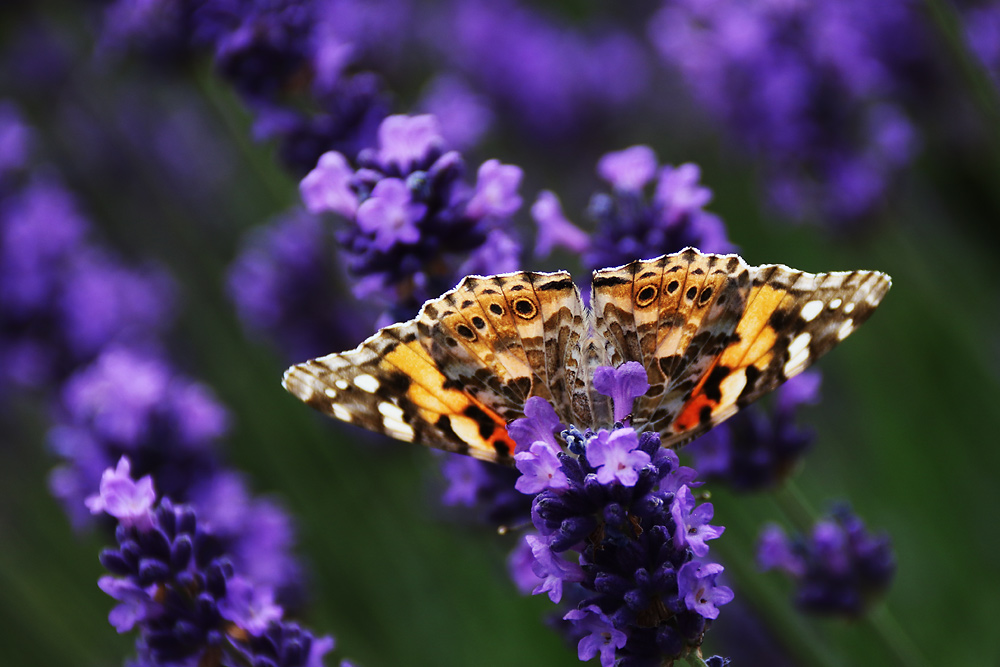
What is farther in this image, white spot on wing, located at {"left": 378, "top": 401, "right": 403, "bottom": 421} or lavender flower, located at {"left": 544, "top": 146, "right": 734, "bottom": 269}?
lavender flower, located at {"left": 544, "top": 146, "right": 734, "bottom": 269}

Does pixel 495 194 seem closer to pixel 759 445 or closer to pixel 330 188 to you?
pixel 330 188

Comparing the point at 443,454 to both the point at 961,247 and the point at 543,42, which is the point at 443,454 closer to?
the point at 961,247

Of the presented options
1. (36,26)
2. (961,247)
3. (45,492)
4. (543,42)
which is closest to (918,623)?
(961,247)

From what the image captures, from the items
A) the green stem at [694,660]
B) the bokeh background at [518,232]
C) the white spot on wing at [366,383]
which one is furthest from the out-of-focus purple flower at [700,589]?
the bokeh background at [518,232]

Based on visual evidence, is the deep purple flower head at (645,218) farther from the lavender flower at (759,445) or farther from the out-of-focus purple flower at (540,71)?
the out-of-focus purple flower at (540,71)

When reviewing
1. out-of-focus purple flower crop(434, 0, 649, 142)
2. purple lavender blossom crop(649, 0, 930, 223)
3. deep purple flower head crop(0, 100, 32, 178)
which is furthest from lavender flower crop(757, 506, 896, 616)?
out-of-focus purple flower crop(434, 0, 649, 142)

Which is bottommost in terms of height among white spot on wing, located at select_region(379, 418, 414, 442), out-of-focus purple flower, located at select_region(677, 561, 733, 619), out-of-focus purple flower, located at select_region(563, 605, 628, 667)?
out-of-focus purple flower, located at select_region(563, 605, 628, 667)

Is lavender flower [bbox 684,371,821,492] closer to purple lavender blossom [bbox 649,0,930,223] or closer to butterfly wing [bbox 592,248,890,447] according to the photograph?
butterfly wing [bbox 592,248,890,447]
